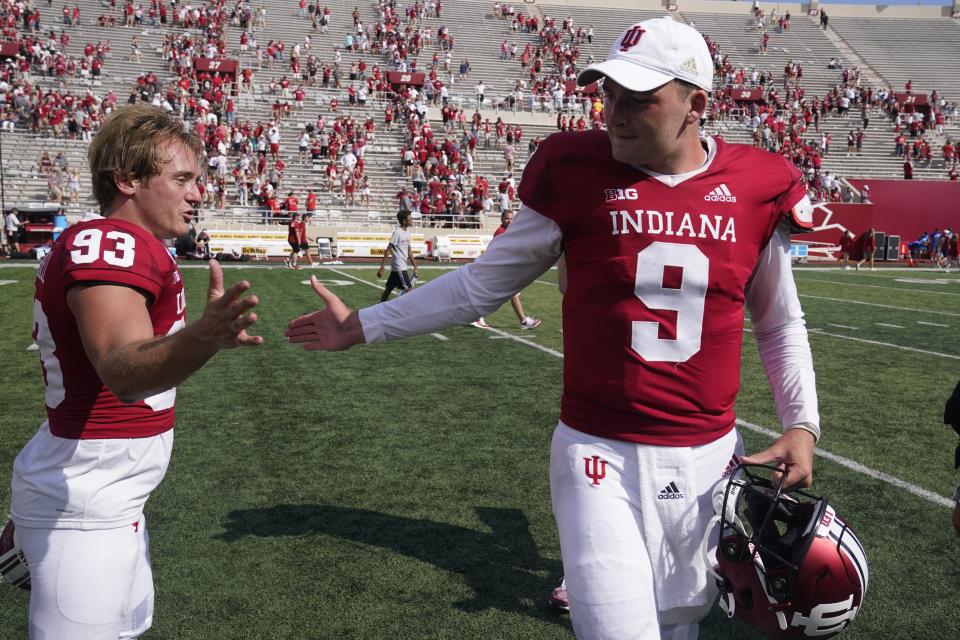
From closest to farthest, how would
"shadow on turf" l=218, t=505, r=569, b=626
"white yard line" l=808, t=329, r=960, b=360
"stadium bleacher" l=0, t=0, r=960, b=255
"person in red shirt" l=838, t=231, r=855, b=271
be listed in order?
1. "shadow on turf" l=218, t=505, r=569, b=626
2. "white yard line" l=808, t=329, r=960, b=360
3. "person in red shirt" l=838, t=231, r=855, b=271
4. "stadium bleacher" l=0, t=0, r=960, b=255

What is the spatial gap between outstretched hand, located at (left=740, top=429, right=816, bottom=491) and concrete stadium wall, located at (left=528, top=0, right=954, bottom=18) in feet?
173

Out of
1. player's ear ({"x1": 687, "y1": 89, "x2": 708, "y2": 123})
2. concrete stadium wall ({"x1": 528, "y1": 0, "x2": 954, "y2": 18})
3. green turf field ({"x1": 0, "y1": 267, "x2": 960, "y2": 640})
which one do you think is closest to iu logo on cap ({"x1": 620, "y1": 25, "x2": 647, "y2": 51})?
player's ear ({"x1": 687, "y1": 89, "x2": 708, "y2": 123})

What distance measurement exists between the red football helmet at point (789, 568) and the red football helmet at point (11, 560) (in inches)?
74.8

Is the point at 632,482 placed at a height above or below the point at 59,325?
below

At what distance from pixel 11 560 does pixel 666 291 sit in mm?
1973

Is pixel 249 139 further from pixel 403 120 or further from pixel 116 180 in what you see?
pixel 116 180

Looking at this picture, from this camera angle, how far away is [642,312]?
2.27m

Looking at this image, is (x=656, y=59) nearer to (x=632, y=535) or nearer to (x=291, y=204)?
(x=632, y=535)

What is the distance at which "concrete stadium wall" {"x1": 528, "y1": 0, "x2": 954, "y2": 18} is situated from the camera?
52.0 meters

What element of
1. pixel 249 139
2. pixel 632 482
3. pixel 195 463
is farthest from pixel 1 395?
pixel 249 139

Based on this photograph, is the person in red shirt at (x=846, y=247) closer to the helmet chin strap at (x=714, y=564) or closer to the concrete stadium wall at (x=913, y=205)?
the concrete stadium wall at (x=913, y=205)

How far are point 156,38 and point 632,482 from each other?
4284cm

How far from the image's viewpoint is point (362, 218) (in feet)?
104

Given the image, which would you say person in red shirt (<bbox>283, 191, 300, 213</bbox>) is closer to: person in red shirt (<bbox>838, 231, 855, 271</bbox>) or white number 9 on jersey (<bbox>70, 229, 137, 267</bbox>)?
person in red shirt (<bbox>838, 231, 855, 271</bbox>)
